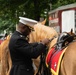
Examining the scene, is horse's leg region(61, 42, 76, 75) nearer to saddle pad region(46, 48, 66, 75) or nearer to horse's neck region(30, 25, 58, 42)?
saddle pad region(46, 48, 66, 75)

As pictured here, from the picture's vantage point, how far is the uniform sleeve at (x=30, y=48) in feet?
18.3

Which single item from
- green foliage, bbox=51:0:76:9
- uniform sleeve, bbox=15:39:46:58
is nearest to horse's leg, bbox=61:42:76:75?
uniform sleeve, bbox=15:39:46:58

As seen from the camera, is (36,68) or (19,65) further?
(36,68)

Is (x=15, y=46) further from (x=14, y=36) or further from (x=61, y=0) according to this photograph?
(x=61, y=0)

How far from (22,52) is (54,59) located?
77 centimetres

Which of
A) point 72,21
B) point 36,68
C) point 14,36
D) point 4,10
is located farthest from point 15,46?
point 4,10

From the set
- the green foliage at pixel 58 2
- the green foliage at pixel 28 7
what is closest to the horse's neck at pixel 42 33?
the green foliage at pixel 28 7

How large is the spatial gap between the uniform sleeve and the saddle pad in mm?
167

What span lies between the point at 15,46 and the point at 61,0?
12.3m

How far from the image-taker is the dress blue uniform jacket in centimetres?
560

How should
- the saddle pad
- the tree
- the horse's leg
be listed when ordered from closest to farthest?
the horse's leg → the saddle pad → the tree

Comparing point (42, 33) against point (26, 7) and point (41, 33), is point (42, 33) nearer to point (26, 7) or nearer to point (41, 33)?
point (41, 33)

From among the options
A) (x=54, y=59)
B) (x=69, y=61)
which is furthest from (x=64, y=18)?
(x=69, y=61)

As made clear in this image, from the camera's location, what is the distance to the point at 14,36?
5.96m
